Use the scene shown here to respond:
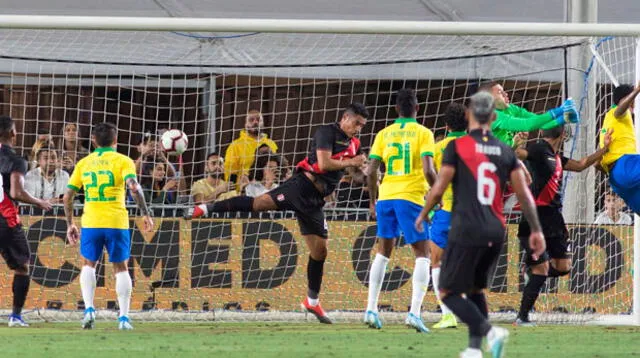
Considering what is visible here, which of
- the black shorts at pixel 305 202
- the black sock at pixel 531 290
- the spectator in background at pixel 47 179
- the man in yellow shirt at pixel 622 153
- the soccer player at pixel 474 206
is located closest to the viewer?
the soccer player at pixel 474 206

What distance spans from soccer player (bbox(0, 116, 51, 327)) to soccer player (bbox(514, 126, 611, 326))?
4980mm

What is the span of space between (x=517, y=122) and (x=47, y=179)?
587 cm

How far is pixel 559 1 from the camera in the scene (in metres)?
20.4

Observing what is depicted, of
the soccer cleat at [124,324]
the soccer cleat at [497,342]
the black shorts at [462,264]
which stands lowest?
the soccer cleat at [124,324]

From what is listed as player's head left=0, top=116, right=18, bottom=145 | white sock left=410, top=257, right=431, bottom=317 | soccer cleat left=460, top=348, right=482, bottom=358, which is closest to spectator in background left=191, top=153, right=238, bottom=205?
player's head left=0, top=116, right=18, bottom=145

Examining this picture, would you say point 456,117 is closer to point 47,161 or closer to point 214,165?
point 214,165

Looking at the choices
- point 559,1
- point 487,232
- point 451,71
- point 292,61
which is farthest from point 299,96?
point 487,232

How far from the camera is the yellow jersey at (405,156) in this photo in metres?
12.4

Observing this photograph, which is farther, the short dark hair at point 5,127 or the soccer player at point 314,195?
the short dark hair at point 5,127

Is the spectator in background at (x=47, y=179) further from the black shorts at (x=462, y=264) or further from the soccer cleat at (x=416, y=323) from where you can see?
the black shorts at (x=462, y=264)

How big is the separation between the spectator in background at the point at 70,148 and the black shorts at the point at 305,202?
3409mm

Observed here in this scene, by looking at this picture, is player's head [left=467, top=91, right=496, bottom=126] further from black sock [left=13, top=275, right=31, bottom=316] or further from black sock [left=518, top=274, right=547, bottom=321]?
black sock [left=13, top=275, right=31, bottom=316]

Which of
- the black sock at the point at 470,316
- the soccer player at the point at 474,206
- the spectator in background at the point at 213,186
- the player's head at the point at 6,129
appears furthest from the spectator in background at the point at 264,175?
the black sock at the point at 470,316

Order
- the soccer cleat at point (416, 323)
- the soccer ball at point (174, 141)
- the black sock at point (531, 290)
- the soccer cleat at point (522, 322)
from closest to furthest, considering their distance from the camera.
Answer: the soccer cleat at point (416, 323), the black sock at point (531, 290), the soccer cleat at point (522, 322), the soccer ball at point (174, 141)
